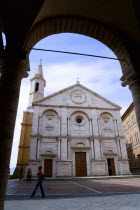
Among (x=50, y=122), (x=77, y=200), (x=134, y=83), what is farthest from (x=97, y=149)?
(x=134, y=83)

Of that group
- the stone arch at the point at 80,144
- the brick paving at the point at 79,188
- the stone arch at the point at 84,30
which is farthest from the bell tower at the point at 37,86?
the stone arch at the point at 84,30

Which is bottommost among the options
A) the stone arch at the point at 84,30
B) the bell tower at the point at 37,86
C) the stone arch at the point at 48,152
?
the stone arch at the point at 48,152

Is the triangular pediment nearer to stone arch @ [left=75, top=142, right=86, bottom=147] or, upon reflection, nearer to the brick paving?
stone arch @ [left=75, top=142, right=86, bottom=147]

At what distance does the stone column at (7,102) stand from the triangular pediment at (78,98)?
23981mm

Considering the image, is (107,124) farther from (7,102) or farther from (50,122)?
(7,102)

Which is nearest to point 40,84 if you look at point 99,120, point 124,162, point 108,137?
point 99,120

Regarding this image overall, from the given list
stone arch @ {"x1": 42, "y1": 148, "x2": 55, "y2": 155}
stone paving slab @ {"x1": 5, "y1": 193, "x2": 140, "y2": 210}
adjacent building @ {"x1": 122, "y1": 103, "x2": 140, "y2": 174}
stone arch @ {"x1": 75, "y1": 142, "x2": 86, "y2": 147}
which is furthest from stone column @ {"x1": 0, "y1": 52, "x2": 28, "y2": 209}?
adjacent building @ {"x1": 122, "y1": 103, "x2": 140, "y2": 174}

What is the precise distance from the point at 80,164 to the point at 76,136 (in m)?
4.47

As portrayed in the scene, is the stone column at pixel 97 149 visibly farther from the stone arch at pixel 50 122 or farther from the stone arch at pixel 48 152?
the stone arch at pixel 48 152

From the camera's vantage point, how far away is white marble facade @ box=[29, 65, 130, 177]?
79.5ft

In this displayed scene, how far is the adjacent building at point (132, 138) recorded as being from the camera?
2988cm

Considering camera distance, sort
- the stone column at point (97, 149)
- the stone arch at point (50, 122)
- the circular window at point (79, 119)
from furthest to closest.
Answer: the circular window at point (79, 119) → the stone arch at point (50, 122) → the stone column at point (97, 149)

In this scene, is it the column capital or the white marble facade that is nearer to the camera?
the column capital

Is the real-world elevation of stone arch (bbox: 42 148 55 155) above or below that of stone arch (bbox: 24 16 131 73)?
below
